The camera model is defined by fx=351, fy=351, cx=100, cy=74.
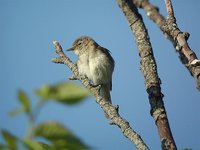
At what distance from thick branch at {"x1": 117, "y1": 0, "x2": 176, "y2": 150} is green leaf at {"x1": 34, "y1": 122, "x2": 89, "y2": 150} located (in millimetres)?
1169

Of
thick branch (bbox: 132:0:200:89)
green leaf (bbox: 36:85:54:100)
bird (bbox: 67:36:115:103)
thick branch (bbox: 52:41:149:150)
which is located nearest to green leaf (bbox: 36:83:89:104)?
green leaf (bbox: 36:85:54:100)

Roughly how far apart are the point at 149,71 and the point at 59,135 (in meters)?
1.52

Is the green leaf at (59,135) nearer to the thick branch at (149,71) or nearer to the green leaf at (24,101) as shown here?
the green leaf at (24,101)

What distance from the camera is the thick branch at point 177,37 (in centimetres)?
159

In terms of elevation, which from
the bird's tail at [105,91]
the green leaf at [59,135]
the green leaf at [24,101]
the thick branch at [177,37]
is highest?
the bird's tail at [105,91]

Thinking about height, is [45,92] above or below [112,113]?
below

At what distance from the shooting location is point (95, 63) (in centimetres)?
1127

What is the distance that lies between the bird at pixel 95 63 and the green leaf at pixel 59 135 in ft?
32.7

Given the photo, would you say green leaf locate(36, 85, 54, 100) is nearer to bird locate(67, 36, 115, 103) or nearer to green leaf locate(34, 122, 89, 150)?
green leaf locate(34, 122, 89, 150)

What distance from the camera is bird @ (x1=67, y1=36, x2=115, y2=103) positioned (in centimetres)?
1124

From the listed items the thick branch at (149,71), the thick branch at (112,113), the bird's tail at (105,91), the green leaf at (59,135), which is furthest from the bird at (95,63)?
the green leaf at (59,135)

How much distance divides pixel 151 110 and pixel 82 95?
1.46 m

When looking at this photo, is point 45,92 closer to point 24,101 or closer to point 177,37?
point 24,101

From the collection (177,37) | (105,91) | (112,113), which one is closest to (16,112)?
(177,37)
